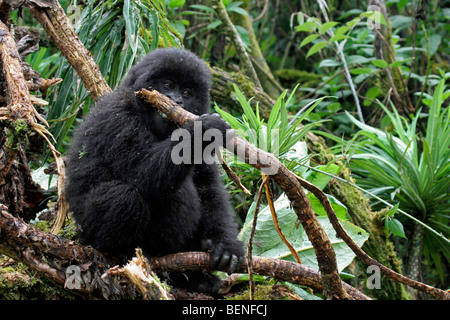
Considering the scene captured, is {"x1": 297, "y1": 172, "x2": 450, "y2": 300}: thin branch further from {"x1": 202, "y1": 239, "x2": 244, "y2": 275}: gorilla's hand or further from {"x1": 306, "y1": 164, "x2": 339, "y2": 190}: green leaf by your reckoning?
{"x1": 306, "y1": 164, "x2": 339, "y2": 190}: green leaf

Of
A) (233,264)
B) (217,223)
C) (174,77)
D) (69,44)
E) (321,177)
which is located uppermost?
(69,44)

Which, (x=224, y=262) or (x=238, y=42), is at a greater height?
(x=238, y=42)

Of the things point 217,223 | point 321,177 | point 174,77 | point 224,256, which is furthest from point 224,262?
point 321,177

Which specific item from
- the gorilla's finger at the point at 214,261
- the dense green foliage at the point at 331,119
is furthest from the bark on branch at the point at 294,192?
the dense green foliage at the point at 331,119

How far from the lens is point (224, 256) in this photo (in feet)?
11.3

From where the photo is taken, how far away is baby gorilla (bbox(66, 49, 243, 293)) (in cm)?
331

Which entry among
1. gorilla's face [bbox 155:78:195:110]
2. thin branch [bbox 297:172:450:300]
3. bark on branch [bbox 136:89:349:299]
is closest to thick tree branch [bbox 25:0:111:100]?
gorilla's face [bbox 155:78:195:110]

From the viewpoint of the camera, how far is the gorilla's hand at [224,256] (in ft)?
11.3

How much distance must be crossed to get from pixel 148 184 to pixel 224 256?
2.51ft

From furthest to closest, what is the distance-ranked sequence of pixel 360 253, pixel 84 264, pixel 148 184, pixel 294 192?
1. pixel 148 184
2. pixel 84 264
3. pixel 360 253
4. pixel 294 192

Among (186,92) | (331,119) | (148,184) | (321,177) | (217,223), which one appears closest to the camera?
(148,184)

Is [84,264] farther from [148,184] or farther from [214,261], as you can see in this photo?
[214,261]

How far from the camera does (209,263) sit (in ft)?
11.3
